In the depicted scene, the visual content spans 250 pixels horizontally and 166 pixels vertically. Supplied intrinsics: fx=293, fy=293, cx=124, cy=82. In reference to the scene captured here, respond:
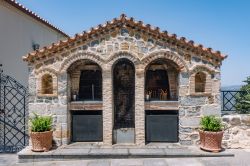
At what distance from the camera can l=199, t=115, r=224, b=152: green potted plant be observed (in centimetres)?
925

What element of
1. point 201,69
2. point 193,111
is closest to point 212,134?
point 193,111

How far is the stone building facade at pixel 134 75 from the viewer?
9.88m

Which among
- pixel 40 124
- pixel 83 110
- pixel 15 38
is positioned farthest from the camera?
pixel 15 38

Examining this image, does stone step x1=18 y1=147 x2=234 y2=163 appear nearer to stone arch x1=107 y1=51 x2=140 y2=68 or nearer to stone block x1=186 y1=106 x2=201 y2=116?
stone block x1=186 y1=106 x2=201 y2=116

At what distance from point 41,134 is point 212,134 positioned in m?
5.42

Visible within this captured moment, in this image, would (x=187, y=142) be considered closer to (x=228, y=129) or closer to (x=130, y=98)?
(x=228, y=129)

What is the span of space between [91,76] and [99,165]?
3.58 metres

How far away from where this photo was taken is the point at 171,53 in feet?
32.4

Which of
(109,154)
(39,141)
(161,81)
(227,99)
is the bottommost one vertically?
(109,154)

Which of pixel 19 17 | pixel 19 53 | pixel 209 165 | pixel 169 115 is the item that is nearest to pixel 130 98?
pixel 169 115

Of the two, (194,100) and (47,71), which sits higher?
(47,71)

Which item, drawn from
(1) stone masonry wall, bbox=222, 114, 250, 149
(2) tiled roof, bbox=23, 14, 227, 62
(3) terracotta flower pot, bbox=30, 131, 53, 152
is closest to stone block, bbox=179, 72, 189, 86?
(2) tiled roof, bbox=23, 14, 227, 62

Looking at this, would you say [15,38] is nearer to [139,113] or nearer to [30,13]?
[30,13]

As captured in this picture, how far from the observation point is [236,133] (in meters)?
10.1
